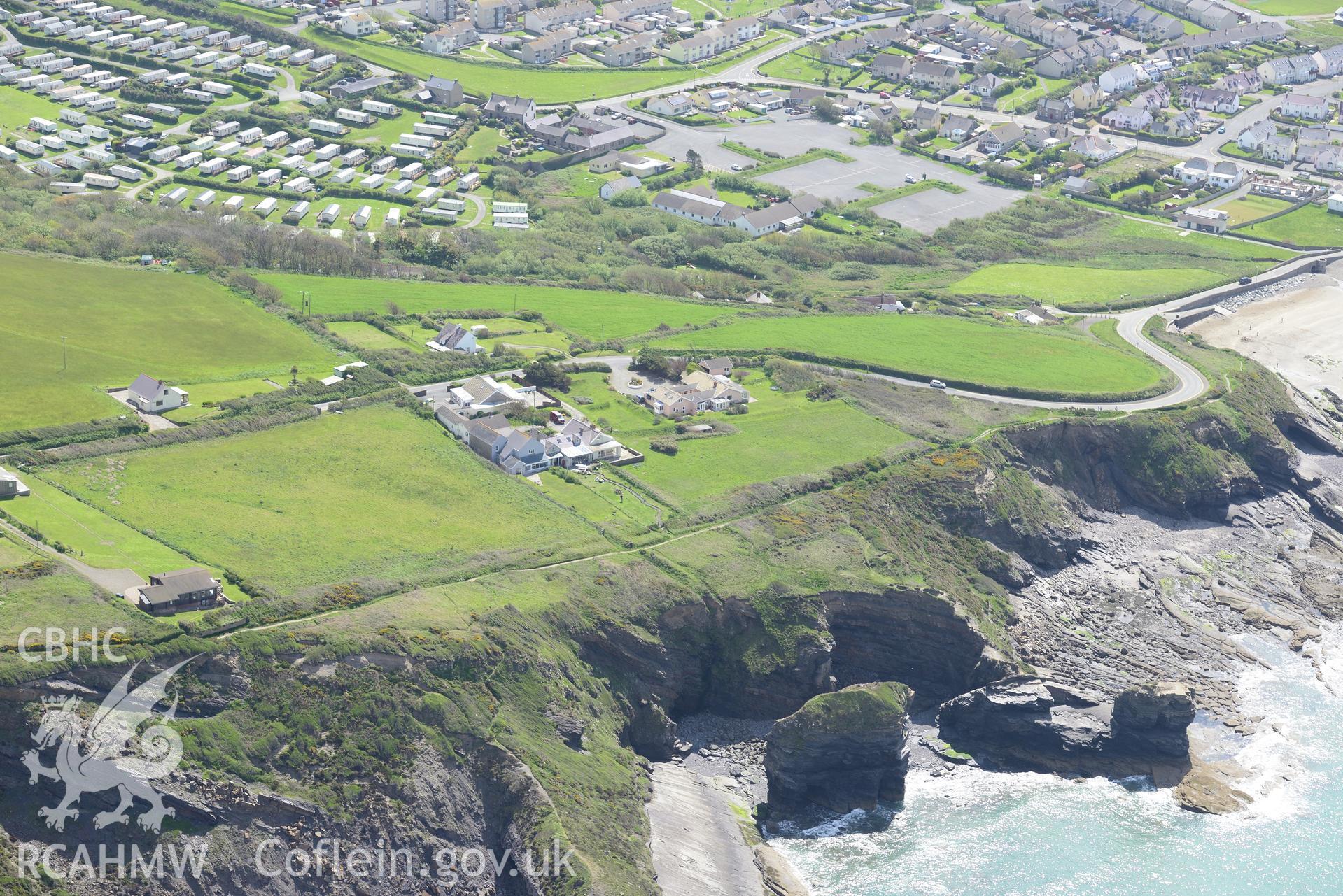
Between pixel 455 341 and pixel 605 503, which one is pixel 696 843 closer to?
pixel 605 503

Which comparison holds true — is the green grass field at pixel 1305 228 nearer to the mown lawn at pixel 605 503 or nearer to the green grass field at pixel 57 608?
the mown lawn at pixel 605 503

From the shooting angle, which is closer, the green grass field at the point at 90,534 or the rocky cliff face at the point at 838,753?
the green grass field at the point at 90,534

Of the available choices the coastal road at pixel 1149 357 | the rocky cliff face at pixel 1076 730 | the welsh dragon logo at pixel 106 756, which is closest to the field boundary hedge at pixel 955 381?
the coastal road at pixel 1149 357

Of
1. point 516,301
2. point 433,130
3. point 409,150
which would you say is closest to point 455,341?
point 516,301

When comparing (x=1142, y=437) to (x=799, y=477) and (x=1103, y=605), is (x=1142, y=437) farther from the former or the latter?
(x=799, y=477)

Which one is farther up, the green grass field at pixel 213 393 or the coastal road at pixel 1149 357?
the green grass field at pixel 213 393

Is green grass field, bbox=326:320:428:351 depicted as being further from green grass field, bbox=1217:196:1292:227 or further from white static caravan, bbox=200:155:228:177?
green grass field, bbox=1217:196:1292:227

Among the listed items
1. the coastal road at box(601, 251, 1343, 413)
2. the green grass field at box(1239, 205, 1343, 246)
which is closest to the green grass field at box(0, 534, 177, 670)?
the coastal road at box(601, 251, 1343, 413)

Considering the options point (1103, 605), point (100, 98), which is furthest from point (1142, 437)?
point (100, 98)
